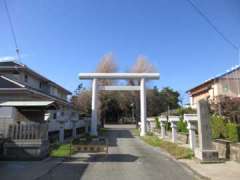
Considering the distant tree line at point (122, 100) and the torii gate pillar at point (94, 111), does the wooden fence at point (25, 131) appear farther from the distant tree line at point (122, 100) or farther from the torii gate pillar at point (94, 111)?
the distant tree line at point (122, 100)

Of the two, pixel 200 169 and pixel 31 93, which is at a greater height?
pixel 31 93

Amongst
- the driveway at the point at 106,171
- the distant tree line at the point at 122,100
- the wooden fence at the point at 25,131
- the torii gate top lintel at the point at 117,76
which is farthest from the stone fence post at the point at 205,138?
the distant tree line at the point at 122,100

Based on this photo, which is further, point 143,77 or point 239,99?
point 143,77

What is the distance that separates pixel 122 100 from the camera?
4669 cm

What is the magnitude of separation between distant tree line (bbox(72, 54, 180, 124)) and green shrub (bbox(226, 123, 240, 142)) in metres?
27.0

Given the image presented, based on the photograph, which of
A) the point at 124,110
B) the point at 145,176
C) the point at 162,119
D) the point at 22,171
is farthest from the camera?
the point at 124,110

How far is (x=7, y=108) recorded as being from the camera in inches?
503

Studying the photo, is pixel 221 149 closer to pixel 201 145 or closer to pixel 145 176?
pixel 201 145

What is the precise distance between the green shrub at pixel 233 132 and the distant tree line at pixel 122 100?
27.0 m

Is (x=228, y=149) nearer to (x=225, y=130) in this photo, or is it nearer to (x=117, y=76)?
(x=225, y=130)

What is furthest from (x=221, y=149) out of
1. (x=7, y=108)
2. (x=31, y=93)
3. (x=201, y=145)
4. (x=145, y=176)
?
(x=31, y=93)

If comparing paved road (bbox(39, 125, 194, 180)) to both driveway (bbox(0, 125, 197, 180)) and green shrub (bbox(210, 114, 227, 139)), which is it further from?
green shrub (bbox(210, 114, 227, 139))

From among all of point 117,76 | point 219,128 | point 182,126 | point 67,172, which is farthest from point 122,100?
point 67,172

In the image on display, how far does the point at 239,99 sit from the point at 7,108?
15.7 meters
